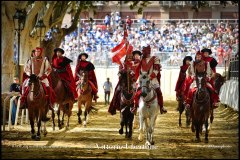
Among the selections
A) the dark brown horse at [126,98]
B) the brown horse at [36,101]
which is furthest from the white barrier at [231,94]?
the brown horse at [36,101]

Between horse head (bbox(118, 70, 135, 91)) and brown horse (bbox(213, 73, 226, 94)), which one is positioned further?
brown horse (bbox(213, 73, 226, 94))

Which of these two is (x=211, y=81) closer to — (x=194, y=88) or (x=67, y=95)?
(x=194, y=88)

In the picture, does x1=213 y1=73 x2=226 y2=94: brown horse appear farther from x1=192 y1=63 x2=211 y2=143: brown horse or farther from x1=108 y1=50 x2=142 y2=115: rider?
x1=192 y1=63 x2=211 y2=143: brown horse

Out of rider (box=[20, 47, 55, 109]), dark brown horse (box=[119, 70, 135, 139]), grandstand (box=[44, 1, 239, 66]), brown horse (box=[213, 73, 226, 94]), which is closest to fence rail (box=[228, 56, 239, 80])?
brown horse (box=[213, 73, 226, 94])

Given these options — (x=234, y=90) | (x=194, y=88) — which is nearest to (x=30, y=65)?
(x=194, y=88)

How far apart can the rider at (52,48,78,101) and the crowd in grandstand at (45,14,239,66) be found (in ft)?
90.7

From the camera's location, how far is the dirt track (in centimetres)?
1642

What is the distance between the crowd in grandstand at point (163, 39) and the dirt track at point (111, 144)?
89.7ft

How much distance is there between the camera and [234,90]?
3097 cm

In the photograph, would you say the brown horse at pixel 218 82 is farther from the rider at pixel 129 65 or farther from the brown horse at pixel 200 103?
the brown horse at pixel 200 103

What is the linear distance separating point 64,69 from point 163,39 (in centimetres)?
3276

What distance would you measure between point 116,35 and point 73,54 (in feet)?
20.0

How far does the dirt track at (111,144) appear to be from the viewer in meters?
16.4

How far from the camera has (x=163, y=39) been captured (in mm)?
58031
